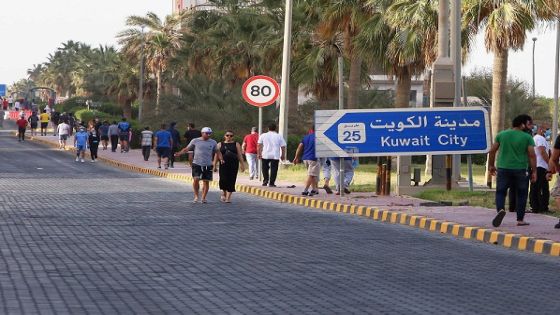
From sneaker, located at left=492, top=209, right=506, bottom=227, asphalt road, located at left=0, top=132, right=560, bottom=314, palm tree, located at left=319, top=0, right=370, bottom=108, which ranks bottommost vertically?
asphalt road, located at left=0, top=132, right=560, bottom=314

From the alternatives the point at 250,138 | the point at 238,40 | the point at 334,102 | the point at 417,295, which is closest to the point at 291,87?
the point at 334,102

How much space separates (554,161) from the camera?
65.7 ft

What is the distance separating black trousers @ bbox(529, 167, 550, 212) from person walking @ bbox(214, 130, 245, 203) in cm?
722

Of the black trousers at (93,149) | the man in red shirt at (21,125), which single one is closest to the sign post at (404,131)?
the black trousers at (93,149)

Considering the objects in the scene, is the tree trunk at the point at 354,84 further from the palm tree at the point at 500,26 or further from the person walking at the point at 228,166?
the person walking at the point at 228,166

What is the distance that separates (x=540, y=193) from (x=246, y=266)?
10308 millimetres

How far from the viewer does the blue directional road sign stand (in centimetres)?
2911

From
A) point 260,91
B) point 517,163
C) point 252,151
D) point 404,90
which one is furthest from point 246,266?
point 404,90

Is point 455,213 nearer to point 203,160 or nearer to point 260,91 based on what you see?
point 203,160

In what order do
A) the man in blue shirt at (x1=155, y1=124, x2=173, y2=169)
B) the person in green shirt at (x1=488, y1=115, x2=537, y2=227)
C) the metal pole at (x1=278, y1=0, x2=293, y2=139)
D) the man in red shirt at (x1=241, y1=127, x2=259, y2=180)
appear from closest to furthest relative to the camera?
the person in green shirt at (x1=488, y1=115, x2=537, y2=227), the metal pole at (x1=278, y1=0, x2=293, y2=139), the man in red shirt at (x1=241, y1=127, x2=259, y2=180), the man in blue shirt at (x1=155, y1=124, x2=173, y2=169)

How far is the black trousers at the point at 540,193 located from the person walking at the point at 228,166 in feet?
23.7

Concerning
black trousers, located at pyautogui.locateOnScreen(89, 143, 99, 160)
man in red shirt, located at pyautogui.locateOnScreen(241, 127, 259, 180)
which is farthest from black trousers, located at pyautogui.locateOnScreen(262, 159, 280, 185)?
black trousers, located at pyautogui.locateOnScreen(89, 143, 99, 160)

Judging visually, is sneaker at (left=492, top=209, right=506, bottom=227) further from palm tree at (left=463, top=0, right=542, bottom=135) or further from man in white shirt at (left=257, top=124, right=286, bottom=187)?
palm tree at (left=463, top=0, right=542, bottom=135)

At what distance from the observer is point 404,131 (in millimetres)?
29203
